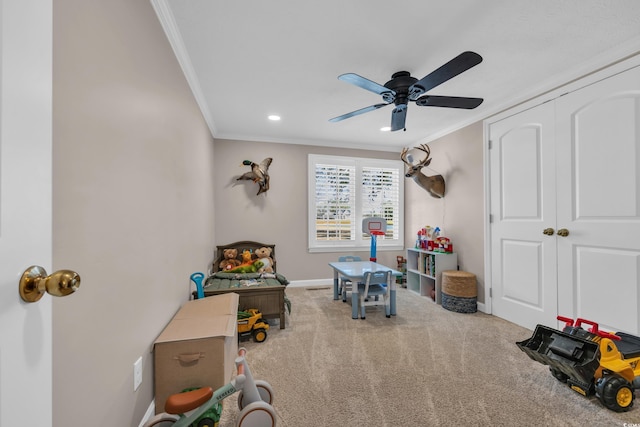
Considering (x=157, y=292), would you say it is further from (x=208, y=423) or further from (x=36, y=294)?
(x=36, y=294)

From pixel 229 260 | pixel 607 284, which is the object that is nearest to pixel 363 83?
pixel 607 284

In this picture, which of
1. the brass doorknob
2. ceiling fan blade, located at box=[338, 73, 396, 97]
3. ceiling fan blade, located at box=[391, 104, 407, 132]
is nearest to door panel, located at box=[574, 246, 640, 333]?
ceiling fan blade, located at box=[391, 104, 407, 132]

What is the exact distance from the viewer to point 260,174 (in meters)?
4.27

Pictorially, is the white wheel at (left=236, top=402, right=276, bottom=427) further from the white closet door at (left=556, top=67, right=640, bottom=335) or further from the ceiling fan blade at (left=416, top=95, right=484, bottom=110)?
the white closet door at (left=556, top=67, right=640, bottom=335)

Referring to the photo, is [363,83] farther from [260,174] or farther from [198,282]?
[260,174]

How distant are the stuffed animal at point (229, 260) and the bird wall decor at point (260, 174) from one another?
103cm

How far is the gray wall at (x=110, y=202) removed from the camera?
0.87m

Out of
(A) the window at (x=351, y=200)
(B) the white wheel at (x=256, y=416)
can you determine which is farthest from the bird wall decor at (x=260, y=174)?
(B) the white wheel at (x=256, y=416)

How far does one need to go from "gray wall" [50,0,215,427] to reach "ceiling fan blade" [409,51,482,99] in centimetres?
178

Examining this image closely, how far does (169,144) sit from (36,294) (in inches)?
63.6

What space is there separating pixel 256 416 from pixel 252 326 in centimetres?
126

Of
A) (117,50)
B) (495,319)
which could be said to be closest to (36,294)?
(117,50)

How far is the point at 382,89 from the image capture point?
228cm

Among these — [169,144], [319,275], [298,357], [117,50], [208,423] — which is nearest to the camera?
[117,50]
